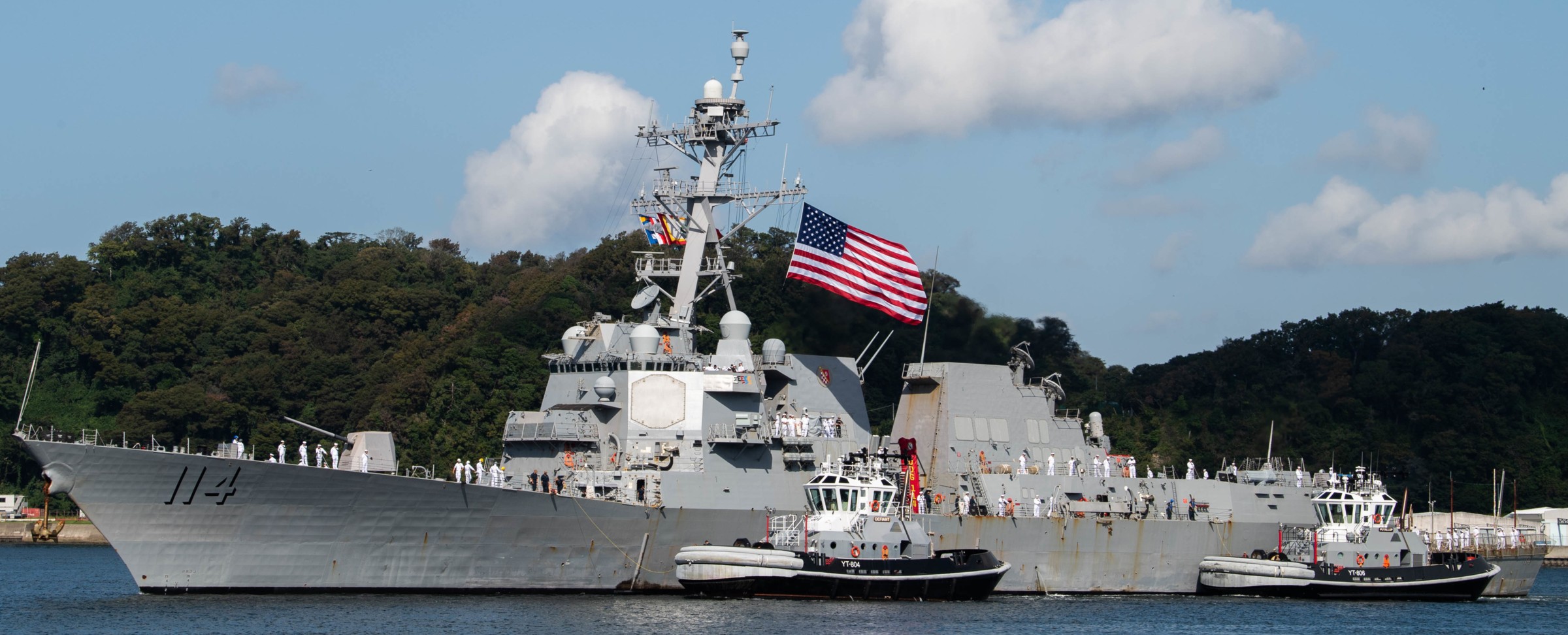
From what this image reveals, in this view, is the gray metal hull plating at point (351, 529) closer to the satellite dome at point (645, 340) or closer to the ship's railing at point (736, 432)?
the ship's railing at point (736, 432)

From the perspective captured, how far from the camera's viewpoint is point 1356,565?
3806 centimetres

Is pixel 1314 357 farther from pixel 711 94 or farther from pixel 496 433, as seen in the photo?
pixel 711 94

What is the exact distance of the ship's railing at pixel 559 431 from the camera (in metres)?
35.1

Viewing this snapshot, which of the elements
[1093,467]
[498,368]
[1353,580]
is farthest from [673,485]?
[498,368]

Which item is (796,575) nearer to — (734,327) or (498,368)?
(734,327)

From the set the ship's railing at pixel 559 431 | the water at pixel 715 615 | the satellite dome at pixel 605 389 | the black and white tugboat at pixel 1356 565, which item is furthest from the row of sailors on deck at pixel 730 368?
the black and white tugboat at pixel 1356 565

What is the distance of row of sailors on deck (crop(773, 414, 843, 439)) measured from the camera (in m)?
36.2

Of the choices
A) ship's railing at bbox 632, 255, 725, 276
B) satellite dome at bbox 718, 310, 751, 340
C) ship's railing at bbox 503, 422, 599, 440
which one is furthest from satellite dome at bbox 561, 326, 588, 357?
satellite dome at bbox 718, 310, 751, 340

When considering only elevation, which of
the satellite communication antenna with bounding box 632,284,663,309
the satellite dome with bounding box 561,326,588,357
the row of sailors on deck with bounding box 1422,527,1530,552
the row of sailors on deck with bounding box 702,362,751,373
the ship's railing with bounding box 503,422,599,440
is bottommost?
the row of sailors on deck with bounding box 1422,527,1530,552

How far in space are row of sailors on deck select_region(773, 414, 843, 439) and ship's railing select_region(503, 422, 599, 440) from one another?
12.6 feet

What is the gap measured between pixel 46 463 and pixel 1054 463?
73.1 feet

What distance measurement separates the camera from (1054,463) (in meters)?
41.2

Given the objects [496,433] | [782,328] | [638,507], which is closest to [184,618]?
[638,507]

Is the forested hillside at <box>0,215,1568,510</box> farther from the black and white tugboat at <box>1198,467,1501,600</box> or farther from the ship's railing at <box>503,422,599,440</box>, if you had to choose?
the ship's railing at <box>503,422,599,440</box>
